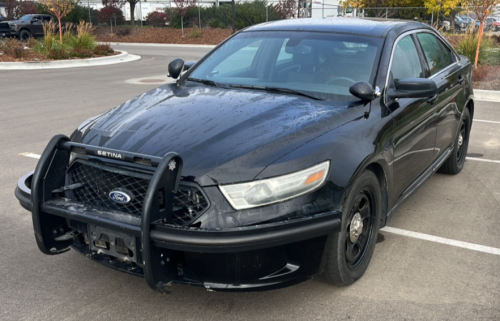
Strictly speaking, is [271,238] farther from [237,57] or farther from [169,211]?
[237,57]

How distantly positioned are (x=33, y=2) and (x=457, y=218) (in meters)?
47.7

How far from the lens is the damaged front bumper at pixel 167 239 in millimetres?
2816

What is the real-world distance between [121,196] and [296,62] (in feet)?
6.45

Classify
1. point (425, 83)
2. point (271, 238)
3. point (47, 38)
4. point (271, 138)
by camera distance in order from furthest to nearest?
point (47, 38) → point (425, 83) → point (271, 138) → point (271, 238)

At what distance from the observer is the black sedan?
290 centimetres

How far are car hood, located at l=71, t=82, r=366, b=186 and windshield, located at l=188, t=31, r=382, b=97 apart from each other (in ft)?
0.97

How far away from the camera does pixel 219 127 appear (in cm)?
337

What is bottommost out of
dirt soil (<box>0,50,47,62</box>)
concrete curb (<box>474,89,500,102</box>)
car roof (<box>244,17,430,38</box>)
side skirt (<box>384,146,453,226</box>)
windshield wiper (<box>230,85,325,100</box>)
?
concrete curb (<box>474,89,500,102</box>)

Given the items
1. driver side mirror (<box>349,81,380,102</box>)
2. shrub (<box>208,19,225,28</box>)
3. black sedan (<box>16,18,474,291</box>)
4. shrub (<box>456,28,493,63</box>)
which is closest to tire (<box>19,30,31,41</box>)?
shrub (<box>208,19,225,28</box>)

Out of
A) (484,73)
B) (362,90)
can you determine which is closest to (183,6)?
(484,73)

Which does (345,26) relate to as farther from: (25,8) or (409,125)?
(25,8)

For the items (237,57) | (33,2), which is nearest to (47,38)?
(237,57)

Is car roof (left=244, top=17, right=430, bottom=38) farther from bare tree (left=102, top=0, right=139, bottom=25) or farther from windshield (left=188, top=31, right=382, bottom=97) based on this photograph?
bare tree (left=102, top=0, right=139, bottom=25)

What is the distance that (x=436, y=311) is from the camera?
3.33 metres
